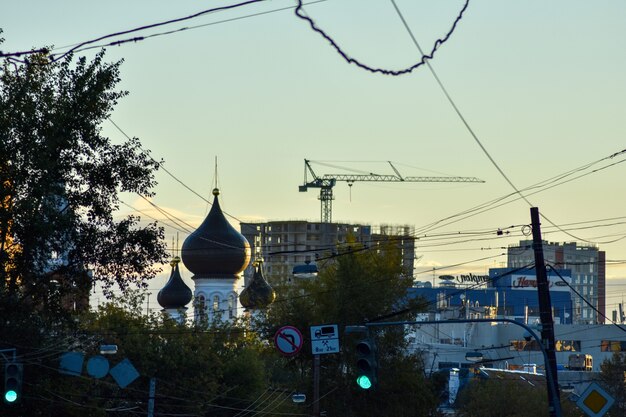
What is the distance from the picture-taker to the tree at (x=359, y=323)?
62531mm

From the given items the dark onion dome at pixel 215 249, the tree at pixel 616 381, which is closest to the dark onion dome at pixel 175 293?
the dark onion dome at pixel 215 249

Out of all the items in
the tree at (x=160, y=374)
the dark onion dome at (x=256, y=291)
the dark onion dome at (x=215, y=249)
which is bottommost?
the tree at (x=160, y=374)

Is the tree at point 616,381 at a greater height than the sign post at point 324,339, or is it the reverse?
the sign post at point 324,339

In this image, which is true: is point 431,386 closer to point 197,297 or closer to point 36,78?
point 36,78

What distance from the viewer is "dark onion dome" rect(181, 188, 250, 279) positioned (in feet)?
381

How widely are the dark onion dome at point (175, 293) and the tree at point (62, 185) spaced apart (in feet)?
269

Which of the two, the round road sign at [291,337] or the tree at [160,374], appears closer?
the round road sign at [291,337]

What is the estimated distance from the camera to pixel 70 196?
39.8m

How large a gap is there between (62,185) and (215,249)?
78770mm

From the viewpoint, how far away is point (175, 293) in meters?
123

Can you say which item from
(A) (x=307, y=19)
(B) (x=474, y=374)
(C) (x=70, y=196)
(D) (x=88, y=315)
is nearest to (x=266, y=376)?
(D) (x=88, y=315)

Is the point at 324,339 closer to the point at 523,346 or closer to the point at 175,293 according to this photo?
the point at 175,293

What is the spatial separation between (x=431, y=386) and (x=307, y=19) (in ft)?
168

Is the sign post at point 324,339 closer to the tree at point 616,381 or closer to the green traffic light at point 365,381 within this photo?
the green traffic light at point 365,381
